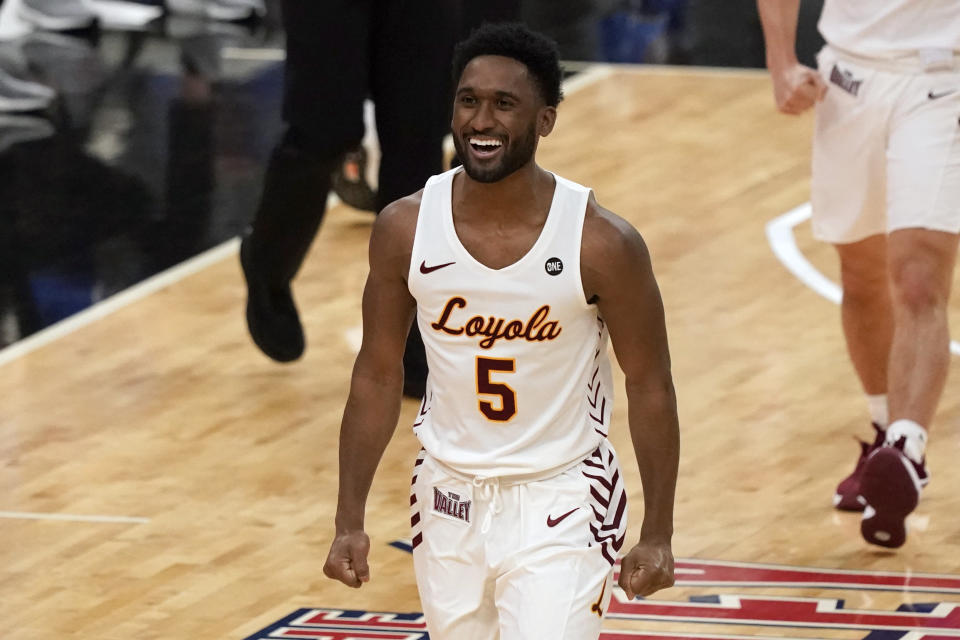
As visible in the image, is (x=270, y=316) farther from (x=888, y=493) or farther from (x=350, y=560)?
(x=350, y=560)

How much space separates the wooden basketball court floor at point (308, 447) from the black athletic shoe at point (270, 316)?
0.57ft

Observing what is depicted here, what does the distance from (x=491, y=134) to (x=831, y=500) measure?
2.42m

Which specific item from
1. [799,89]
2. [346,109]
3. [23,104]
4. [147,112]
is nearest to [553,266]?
[799,89]

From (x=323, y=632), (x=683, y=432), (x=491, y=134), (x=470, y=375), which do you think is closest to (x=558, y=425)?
(x=470, y=375)

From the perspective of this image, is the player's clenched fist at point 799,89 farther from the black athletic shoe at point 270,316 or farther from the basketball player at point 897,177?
the black athletic shoe at point 270,316

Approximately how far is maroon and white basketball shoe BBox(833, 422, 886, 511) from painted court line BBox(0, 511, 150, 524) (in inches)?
72.2

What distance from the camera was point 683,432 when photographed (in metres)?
6.00

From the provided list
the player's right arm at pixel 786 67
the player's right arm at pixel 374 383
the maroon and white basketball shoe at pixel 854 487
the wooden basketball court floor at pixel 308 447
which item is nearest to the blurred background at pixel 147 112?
the wooden basketball court floor at pixel 308 447

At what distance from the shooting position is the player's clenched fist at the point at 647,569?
133 inches

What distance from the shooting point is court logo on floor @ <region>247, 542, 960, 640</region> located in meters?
4.57

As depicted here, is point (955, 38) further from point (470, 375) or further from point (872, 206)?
point (470, 375)

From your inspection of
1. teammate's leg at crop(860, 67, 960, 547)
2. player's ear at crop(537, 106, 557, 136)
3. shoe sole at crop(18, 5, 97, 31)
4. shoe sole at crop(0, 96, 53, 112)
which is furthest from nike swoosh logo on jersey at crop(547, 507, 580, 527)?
shoe sole at crop(18, 5, 97, 31)

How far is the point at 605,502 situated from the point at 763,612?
1.30 meters

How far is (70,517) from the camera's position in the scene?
212 inches
